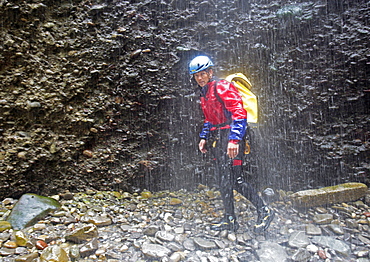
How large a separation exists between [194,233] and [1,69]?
160 inches

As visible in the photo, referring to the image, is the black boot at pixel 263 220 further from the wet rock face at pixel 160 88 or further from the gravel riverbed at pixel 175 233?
the wet rock face at pixel 160 88

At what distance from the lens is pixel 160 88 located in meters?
4.44

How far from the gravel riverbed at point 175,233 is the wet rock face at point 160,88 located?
52 cm

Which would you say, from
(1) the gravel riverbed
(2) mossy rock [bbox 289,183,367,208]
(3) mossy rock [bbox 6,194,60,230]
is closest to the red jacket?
(1) the gravel riverbed

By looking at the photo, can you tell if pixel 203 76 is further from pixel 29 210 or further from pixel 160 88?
pixel 29 210

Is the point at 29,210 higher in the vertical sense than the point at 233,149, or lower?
lower

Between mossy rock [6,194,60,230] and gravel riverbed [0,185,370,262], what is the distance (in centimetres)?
9

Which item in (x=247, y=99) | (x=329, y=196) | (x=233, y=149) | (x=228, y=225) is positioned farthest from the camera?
(x=329, y=196)

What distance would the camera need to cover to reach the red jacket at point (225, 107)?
2943 mm

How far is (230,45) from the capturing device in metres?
4.57

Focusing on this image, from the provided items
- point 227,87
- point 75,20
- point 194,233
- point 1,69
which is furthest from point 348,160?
point 1,69

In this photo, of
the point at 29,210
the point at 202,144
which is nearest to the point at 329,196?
the point at 202,144

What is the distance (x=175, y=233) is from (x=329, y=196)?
8.33ft

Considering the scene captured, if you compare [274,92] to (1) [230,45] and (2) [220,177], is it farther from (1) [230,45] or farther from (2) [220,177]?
(2) [220,177]
